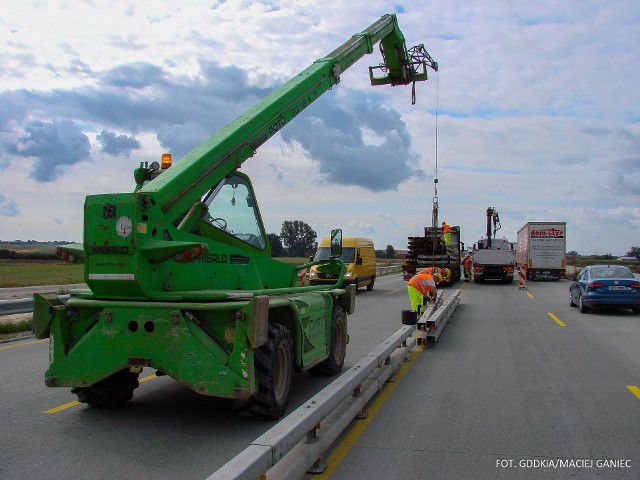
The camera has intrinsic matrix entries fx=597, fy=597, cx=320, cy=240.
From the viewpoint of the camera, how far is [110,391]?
657 cm

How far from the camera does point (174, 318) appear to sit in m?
5.52

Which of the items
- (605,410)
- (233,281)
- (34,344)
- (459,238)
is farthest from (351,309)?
(459,238)

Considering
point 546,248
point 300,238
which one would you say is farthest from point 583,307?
point 546,248

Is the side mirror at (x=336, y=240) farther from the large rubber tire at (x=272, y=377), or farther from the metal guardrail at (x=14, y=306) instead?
the metal guardrail at (x=14, y=306)

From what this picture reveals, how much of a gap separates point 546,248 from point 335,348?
34248 millimetres

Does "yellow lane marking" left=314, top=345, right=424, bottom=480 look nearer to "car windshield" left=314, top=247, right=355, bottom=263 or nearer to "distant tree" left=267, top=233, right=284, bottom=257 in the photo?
"distant tree" left=267, top=233, right=284, bottom=257

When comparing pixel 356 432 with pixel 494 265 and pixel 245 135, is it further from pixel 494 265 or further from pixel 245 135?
pixel 494 265

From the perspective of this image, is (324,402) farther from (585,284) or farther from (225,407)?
(585,284)

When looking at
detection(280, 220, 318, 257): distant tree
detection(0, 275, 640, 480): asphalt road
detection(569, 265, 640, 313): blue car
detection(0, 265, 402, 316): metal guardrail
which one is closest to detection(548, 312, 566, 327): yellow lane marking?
detection(569, 265, 640, 313): blue car

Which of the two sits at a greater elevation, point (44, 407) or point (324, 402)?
point (324, 402)

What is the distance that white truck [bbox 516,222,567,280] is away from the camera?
39219 millimetres

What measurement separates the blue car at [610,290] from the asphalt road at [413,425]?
287 inches

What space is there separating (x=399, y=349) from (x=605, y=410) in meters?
3.55

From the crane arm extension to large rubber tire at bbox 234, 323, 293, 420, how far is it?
165cm
